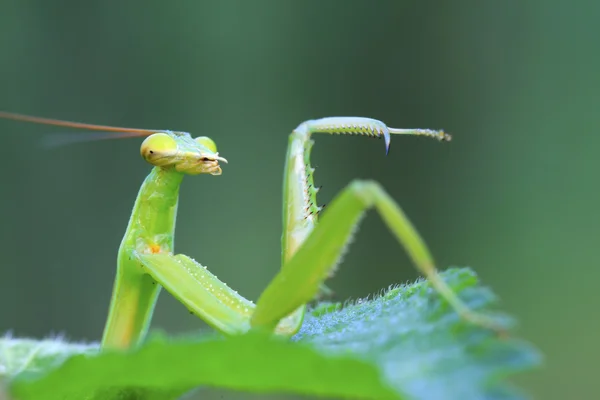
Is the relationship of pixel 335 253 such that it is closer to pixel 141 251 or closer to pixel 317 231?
pixel 317 231

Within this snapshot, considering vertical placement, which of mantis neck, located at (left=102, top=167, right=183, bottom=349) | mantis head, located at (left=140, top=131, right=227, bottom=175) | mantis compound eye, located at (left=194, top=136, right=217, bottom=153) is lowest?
mantis neck, located at (left=102, top=167, right=183, bottom=349)

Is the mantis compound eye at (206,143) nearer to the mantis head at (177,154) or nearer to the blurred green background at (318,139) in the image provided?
the mantis head at (177,154)

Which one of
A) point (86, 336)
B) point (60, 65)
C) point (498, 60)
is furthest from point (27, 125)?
point (498, 60)

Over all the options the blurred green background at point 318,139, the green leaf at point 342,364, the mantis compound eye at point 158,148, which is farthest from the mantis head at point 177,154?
the blurred green background at point 318,139

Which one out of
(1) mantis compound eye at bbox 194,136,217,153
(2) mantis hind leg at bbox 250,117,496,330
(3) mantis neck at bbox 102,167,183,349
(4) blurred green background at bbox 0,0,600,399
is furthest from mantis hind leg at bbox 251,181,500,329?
(4) blurred green background at bbox 0,0,600,399

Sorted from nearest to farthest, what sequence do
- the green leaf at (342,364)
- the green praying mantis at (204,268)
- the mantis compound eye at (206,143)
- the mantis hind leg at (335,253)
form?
1. the green leaf at (342,364)
2. the mantis hind leg at (335,253)
3. the green praying mantis at (204,268)
4. the mantis compound eye at (206,143)

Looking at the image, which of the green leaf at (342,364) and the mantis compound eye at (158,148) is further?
the mantis compound eye at (158,148)

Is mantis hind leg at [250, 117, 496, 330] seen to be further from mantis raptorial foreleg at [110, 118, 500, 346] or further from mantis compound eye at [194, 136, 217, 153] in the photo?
mantis compound eye at [194, 136, 217, 153]
